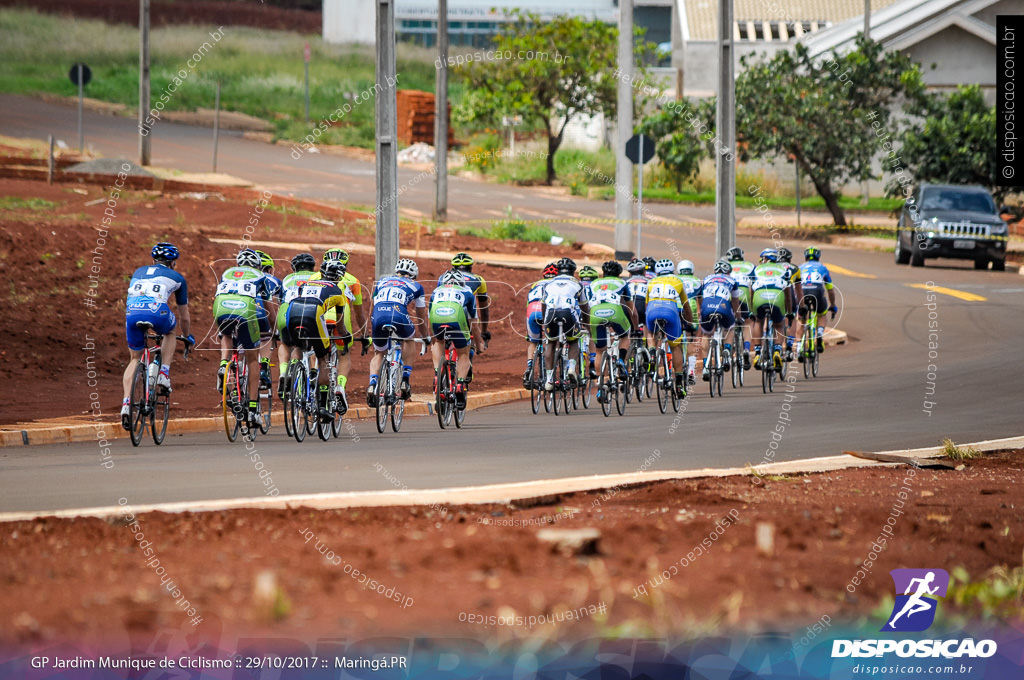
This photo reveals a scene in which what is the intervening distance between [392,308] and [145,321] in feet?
8.61

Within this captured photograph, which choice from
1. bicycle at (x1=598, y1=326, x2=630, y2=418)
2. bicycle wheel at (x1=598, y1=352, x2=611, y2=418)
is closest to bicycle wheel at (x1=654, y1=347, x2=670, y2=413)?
bicycle at (x1=598, y1=326, x2=630, y2=418)

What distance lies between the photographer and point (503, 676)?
645 centimetres

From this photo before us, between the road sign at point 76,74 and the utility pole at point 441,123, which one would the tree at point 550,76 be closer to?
the utility pole at point 441,123

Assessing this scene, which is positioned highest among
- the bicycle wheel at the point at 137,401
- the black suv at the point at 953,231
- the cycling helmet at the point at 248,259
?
the black suv at the point at 953,231

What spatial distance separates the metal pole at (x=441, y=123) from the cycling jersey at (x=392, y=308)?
903 inches

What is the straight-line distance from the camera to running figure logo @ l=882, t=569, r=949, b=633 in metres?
7.30

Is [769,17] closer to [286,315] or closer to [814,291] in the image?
[814,291]

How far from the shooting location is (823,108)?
44.2 meters

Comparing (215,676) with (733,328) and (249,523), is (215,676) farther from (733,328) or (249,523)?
(733,328)

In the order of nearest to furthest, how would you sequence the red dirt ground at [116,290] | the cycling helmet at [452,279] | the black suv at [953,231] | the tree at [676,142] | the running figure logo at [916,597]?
the running figure logo at [916,597] → the cycling helmet at [452,279] → the red dirt ground at [116,290] → the black suv at [953,231] → the tree at [676,142]

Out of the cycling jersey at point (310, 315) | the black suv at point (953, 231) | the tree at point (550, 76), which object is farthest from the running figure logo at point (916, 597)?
the tree at point (550, 76)

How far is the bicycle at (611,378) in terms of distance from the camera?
18.2m

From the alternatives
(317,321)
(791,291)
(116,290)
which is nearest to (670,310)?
Result: (791,291)

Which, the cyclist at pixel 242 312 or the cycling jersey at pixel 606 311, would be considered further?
the cycling jersey at pixel 606 311
